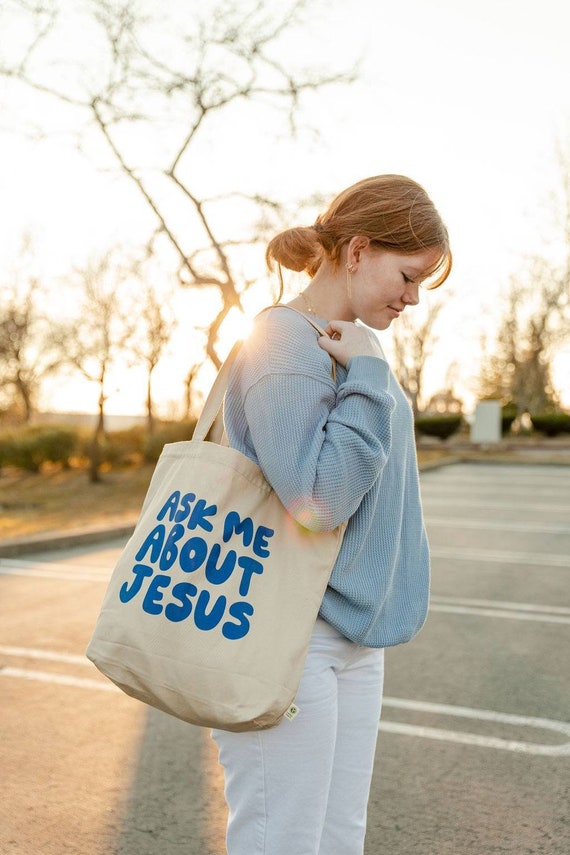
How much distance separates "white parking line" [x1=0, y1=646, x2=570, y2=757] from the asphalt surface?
1cm

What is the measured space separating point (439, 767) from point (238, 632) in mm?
2382

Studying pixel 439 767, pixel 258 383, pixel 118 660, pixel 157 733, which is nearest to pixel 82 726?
pixel 157 733

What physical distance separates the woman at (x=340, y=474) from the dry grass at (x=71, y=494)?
1133 cm

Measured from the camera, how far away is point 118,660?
164 cm

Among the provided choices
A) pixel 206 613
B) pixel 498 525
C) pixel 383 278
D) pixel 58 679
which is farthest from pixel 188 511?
pixel 498 525

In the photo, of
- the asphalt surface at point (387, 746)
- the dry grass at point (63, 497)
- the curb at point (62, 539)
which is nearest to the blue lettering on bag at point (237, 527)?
the asphalt surface at point (387, 746)

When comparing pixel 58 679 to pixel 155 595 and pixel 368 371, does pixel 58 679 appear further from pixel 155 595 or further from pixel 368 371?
pixel 368 371

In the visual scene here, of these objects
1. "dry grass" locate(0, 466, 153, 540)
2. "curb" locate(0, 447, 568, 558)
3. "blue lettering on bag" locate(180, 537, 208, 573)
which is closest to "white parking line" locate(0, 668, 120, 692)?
"blue lettering on bag" locate(180, 537, 208, 573)

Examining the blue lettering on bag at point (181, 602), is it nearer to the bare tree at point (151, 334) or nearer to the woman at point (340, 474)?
the woman at point (340, 474)

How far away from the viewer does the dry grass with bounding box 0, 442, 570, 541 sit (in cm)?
1507

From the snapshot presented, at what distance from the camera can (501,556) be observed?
30.1 feet

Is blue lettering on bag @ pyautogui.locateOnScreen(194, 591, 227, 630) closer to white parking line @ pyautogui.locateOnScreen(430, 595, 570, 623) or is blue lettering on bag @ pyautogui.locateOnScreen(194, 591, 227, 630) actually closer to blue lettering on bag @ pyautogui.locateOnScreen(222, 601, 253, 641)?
blue lettering on bag @ pyautogui.locateOnScreen(222, 601, 253, 641)

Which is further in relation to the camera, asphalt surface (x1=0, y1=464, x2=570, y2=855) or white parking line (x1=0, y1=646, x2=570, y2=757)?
white parking line (x1=0, y1=646, x2=570, y2=757)

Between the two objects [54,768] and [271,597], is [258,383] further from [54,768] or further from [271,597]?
[54,768]
